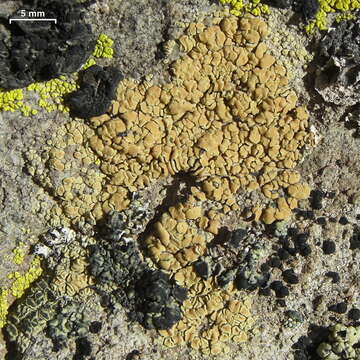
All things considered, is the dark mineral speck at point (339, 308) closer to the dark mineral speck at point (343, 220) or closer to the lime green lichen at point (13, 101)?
the dark mineral speck at point (343, 220)

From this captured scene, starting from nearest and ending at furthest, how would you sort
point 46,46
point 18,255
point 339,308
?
1. point 46,46
2. point 339,308
3. point 18,255

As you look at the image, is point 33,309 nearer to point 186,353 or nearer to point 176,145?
point 186,353

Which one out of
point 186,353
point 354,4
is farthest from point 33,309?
point 354,4

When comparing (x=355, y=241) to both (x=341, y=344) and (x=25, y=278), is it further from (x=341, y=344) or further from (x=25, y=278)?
(x=25, y=278)

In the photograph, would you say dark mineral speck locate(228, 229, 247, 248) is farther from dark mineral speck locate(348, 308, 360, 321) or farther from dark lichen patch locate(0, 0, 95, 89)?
dark lichen patch locate(0, 0, 95, 89)

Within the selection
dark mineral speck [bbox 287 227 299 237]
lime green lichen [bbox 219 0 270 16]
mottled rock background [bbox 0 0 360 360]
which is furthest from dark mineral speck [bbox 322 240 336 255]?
lime green lichen [bbox 219 0 270 16]

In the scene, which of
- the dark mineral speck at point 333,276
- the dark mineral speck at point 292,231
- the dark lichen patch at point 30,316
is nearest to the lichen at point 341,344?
the dark mineral speck at point 333,276

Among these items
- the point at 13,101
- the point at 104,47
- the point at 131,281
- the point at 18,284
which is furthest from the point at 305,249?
the point at 13,101
